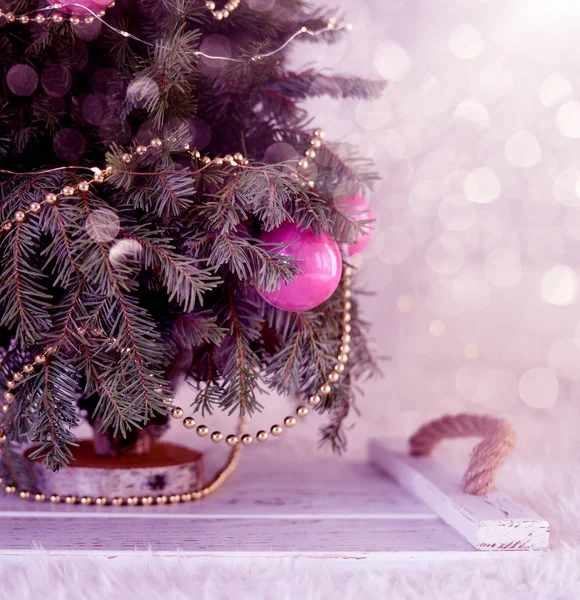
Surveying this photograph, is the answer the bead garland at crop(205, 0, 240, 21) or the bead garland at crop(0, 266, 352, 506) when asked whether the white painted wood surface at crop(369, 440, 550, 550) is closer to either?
the bead garland at crop(0, 266, 352, 506)

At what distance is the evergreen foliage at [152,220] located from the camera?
0.53 m

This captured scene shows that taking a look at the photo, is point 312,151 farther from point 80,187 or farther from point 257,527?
point 257,527

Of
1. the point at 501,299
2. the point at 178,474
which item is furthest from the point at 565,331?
the point at 178,474

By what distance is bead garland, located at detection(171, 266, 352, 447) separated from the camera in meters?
0.61

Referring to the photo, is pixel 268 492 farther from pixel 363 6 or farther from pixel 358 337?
pixel 363 6

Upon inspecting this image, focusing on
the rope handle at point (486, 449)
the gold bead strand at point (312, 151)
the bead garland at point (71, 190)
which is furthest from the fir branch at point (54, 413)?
the rope handle at point (486, 449)

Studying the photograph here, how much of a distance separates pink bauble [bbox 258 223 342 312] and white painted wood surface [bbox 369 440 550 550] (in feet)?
0.88

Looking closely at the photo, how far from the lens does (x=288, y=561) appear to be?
1.82ft

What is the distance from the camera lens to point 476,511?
0.62 metres

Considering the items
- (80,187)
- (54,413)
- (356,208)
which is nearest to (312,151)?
(356,208)

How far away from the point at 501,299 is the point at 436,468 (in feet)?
1.73

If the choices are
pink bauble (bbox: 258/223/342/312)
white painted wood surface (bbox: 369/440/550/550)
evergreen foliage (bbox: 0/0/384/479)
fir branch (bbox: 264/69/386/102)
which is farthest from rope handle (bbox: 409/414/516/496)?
fir branch (bbox: 264/69/386/102)

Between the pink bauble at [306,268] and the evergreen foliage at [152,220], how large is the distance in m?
0.01

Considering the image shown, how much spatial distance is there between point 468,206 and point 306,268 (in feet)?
2.37
